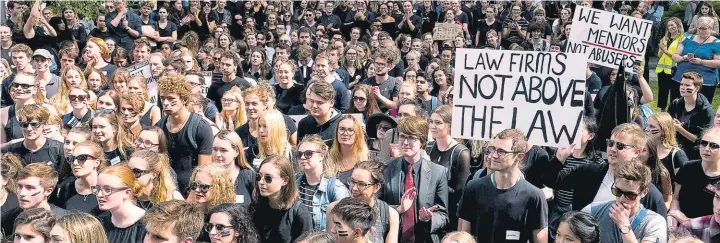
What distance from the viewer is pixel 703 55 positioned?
12523 mm

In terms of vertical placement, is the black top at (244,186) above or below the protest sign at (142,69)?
above

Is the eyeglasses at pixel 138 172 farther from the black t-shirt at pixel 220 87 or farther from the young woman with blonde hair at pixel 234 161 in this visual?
the black t-shirt at pixel 220 87

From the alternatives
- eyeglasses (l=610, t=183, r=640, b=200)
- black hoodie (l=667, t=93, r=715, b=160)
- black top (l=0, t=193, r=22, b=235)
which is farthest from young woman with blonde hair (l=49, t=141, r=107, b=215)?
black hoodie (l=667, t=93, r=715, b=160)

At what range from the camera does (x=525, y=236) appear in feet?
18.1

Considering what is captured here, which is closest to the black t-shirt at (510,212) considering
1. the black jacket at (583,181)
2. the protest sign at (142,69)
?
the black jacket at (583,181)

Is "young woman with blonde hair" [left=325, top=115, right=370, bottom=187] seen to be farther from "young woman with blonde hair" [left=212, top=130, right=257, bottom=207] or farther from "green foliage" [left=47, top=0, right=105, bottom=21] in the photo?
"green foliage" [left=47, top=0, right=105, bottom=21]

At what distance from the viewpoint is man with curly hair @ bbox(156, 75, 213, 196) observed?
721 centimetres

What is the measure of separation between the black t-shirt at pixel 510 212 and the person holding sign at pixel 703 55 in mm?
7639

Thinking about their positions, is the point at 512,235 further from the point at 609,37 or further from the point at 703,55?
the point at 703,55

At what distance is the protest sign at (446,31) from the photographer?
643 inches

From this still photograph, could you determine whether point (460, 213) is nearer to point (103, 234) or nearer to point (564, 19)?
point (103, 234)

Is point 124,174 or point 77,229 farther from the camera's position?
point 124,174

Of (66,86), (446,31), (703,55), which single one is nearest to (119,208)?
(66,86)

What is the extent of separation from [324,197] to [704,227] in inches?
83.2
